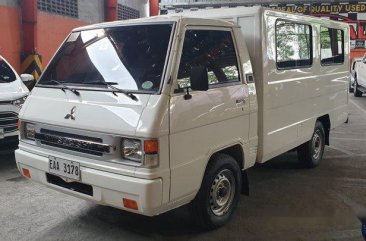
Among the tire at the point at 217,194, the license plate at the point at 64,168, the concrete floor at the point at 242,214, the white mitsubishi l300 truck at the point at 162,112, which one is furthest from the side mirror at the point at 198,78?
the concrete floor at the point at 242,214

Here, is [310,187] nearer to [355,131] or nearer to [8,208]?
[8,208]

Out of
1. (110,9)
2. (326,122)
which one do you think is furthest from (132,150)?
(110,9)

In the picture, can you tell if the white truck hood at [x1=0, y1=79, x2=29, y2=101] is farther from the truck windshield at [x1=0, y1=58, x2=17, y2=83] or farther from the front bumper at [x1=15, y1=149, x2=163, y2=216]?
the front bumper at [x1=15, y1=149, x2=163, y2=216]

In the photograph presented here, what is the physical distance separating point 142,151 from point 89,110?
614mm

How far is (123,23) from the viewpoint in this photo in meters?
3.67

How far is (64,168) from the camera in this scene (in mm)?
3312

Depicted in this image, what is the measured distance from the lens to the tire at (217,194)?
3.51 m

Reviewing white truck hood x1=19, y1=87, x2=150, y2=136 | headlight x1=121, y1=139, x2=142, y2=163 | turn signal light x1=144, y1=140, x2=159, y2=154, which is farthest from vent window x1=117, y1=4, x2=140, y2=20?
turn signal light x1=144, y1=140, x2=159, y2=154

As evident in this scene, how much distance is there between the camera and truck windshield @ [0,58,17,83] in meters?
6.09

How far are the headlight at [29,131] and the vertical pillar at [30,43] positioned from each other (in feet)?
18.8

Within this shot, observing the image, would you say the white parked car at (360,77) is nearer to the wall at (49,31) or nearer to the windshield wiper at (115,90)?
the wall at (49,31)

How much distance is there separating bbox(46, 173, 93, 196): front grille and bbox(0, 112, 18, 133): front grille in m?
2.42

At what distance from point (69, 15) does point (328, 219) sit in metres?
8.73

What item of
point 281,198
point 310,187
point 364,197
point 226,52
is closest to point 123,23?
point 226,52
